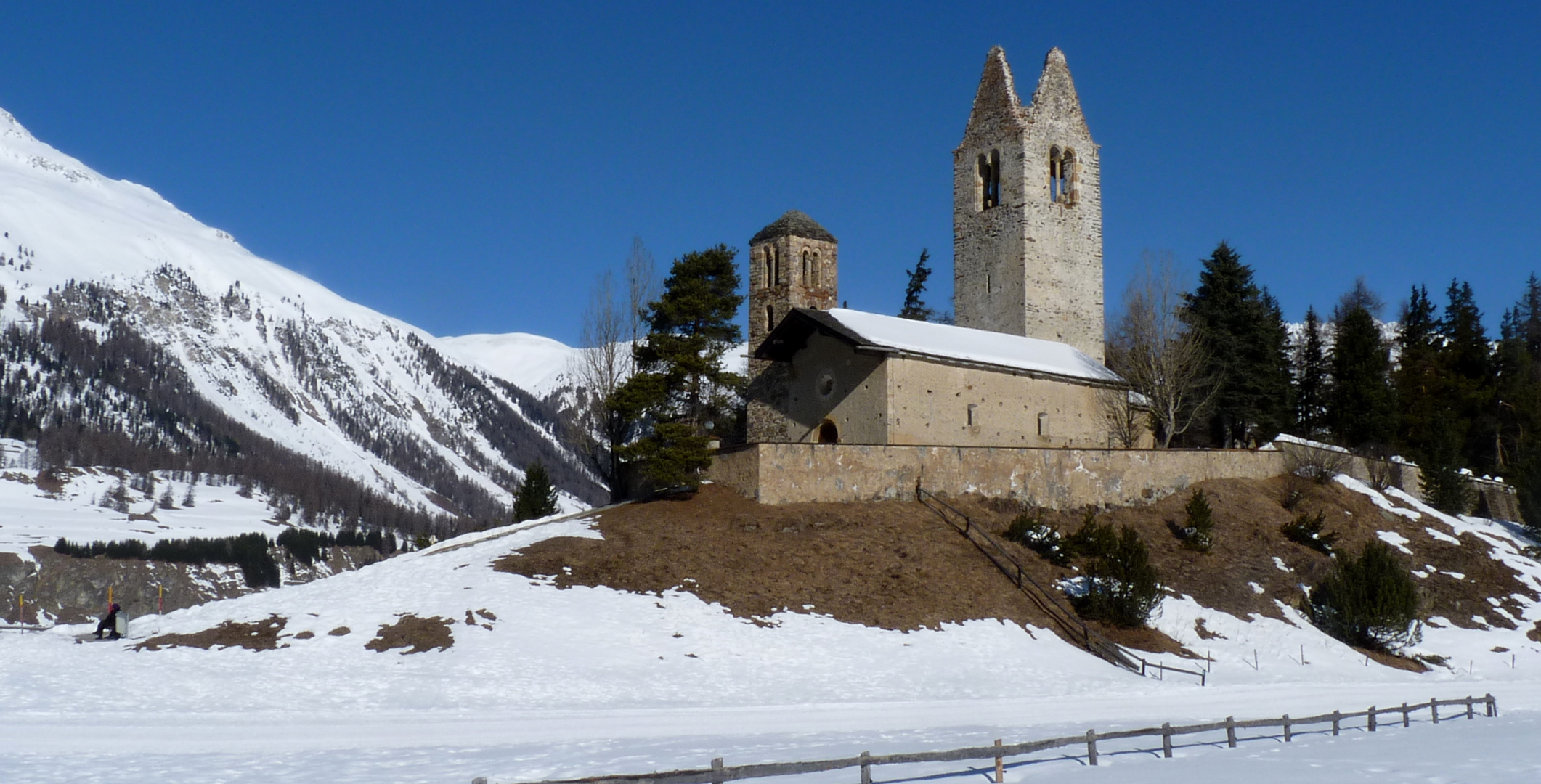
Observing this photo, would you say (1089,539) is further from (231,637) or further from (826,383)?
(231,637)

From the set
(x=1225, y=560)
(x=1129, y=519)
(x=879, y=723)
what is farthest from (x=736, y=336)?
(x=879, y=723)

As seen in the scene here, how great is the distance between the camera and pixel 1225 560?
3266 cm

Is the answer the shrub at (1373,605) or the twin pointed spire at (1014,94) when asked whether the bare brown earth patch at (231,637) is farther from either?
the twin pointed spire at (1014,94)

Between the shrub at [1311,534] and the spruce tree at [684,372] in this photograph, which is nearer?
the spruce tree at [684,372]

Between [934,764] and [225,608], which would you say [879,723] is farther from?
[225,608]

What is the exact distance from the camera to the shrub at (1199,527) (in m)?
33.1

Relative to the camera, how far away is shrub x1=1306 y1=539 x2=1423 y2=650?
93.2 feet

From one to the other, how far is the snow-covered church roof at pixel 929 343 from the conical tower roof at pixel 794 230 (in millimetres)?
6224

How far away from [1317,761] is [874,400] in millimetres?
19605

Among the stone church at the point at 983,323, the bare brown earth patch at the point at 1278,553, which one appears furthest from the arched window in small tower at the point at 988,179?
the bare brown earth patch at the point at 1278,553

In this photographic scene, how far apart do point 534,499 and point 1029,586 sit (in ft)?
54.1

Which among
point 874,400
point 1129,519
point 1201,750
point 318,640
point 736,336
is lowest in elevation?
point 1201,750

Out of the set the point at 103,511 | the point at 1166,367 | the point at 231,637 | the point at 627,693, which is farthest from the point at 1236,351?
the point at 103,511

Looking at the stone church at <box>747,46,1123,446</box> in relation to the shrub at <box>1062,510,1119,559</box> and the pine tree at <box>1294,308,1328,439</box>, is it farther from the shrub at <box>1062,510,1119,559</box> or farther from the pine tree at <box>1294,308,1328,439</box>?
the pine tree at <box>1294,308,1328,439</box>
